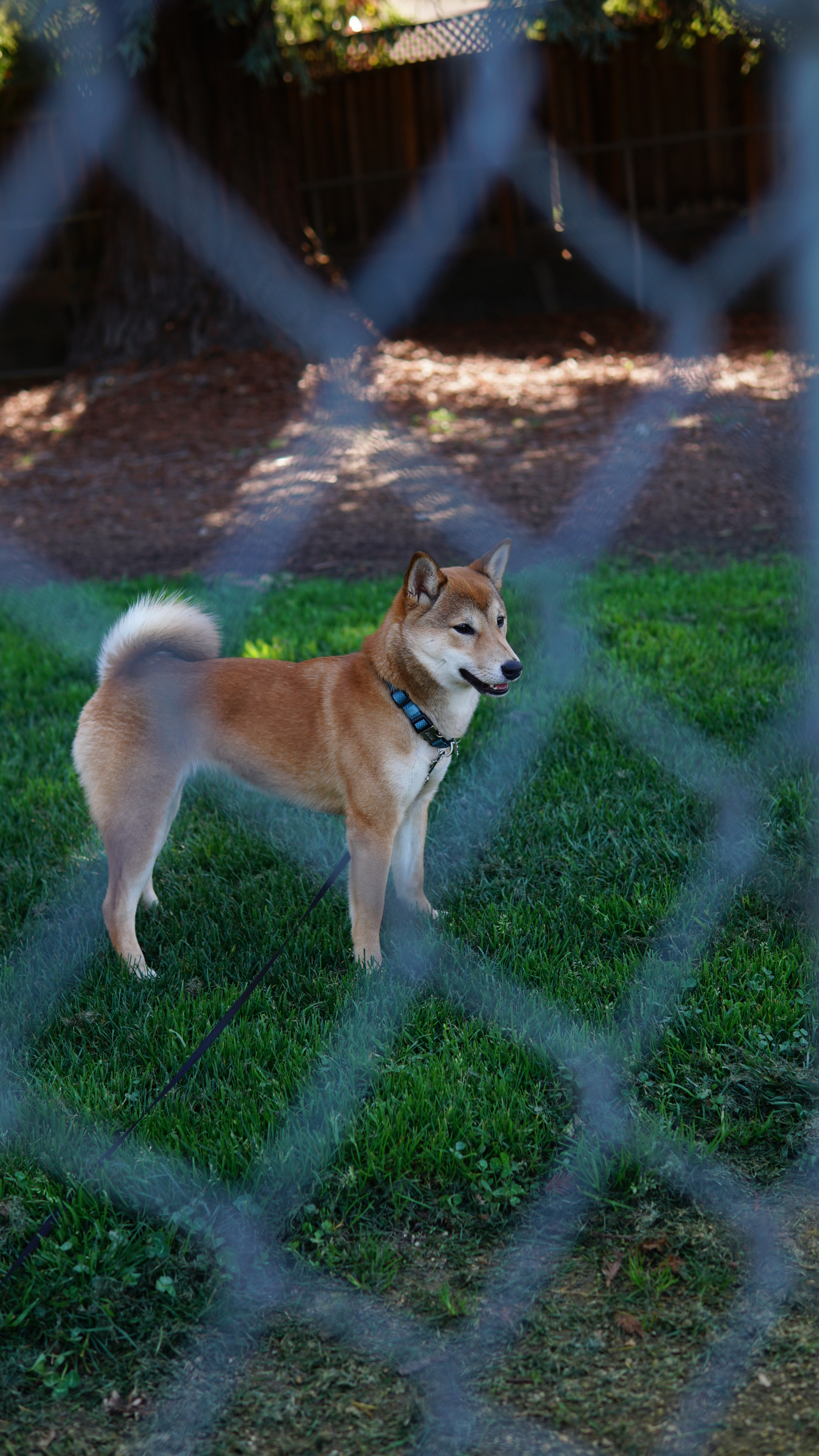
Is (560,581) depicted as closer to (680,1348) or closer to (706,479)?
(706,479)

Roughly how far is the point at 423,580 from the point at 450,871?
1.10 m

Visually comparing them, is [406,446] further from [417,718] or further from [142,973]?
[142,973]

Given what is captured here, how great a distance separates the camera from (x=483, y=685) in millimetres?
3135

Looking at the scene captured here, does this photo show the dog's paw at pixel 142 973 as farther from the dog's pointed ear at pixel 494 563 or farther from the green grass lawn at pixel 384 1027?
the dog's pointed ear at pixel 494 563

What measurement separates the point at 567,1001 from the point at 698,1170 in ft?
2.10

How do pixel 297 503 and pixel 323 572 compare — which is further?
pixel 297 503

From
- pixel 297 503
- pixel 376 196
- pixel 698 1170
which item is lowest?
pixel 698 1170

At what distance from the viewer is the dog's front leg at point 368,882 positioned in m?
3.27

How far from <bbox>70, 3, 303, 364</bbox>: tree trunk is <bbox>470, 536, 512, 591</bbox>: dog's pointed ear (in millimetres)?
7399

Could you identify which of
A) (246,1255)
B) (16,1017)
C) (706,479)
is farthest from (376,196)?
(246,1255)

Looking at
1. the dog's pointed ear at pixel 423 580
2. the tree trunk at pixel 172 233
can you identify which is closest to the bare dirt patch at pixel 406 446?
the tree trunk at pixel 172 233

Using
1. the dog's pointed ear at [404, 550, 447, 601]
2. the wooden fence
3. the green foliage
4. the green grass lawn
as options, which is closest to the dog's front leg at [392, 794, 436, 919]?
the green grass lawn

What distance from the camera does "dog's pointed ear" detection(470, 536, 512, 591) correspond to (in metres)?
3.54

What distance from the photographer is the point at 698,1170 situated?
2.41 m
